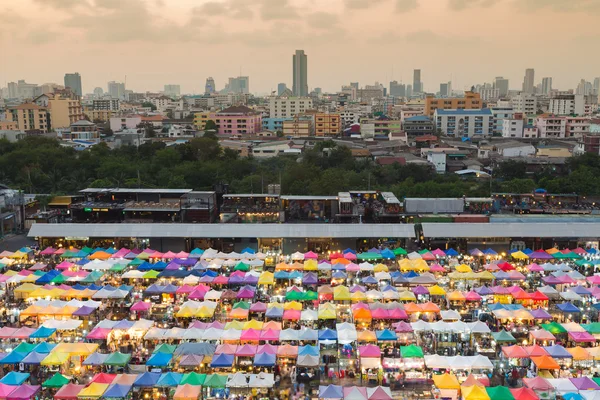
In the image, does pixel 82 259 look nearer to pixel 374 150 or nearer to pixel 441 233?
pixel 441 233

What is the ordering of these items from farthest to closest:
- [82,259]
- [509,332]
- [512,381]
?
[82,259]
[509,332]
[512,381]

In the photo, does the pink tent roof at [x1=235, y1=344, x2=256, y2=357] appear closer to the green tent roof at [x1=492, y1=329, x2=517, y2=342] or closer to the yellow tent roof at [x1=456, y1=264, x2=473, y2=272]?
the green tent roof at [x1=492, y1=329, x2=517, y2=342]

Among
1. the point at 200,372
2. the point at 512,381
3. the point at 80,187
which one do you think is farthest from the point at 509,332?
the point at 80,187

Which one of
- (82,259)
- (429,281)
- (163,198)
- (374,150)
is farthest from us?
(374,150)

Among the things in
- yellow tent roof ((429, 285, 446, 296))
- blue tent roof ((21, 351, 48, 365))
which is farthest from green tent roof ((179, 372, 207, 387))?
yellow tent roof ((429, 285, 446, 296))

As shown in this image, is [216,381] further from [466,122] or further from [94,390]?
[466,122]

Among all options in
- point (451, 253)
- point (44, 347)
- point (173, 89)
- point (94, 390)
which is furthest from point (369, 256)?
point (173, 89)

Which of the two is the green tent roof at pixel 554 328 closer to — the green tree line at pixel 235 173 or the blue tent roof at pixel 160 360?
the blue tent roof at pixel 160 360
